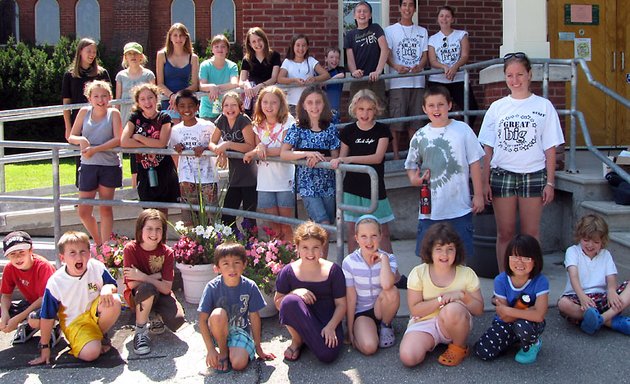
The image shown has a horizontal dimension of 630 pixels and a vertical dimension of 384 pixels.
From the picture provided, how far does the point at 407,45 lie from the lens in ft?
25.0

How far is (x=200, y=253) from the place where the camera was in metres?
5.10

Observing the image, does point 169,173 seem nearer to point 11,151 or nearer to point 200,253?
point 200,253

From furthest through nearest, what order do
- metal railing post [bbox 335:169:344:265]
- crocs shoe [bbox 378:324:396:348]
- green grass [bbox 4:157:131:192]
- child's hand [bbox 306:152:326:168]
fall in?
green grass [bbox 4:157:131:192] → child's hand [bbox 306:152:326:168] → metal railing post [bbox 335:169:344:265] → crocs shoe [bbox 378:324:396:348]

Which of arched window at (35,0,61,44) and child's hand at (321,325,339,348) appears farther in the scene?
arched window at (35,0,61,44)

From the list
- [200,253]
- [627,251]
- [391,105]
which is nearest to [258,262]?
A: [200,253]

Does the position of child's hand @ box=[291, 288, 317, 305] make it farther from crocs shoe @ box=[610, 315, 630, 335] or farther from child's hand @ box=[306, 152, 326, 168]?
crocs shoe @ box=[610, 315, 630, 335]

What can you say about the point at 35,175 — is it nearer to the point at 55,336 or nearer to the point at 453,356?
the point at 55,336

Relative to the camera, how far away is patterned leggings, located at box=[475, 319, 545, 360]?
4.14m

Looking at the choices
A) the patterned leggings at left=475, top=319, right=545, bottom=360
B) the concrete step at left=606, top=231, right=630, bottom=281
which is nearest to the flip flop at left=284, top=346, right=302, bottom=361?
the patterned leggings at left=475, top=319, right=545, bottom=360

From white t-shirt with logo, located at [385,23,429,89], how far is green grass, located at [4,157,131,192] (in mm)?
7056

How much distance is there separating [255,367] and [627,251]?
10.0 ft

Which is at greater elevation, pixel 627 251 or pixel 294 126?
pixel 294 126

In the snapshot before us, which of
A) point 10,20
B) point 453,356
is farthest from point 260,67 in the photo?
point 10,20

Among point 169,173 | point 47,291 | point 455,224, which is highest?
point 169,173
